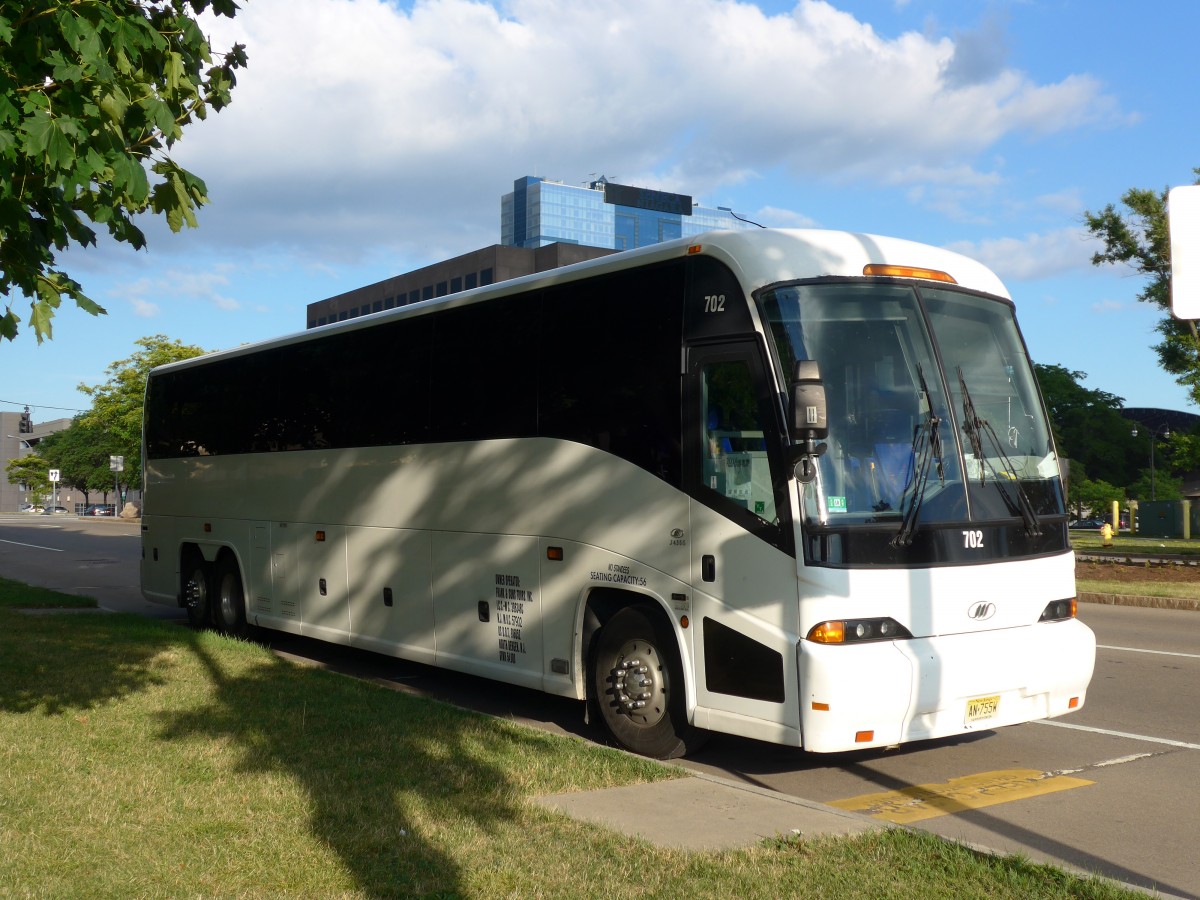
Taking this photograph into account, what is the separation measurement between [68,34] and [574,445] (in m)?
4.56

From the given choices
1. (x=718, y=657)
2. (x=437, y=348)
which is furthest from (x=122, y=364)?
(x=718, y=657)

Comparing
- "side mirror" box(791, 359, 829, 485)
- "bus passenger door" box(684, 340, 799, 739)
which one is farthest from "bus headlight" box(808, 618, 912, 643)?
"side mirror" box(791, 359, 829, 485)

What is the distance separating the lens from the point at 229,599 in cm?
1501

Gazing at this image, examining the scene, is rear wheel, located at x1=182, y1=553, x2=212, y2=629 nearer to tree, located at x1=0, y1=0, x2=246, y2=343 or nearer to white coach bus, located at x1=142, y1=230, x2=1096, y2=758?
white coach bus, located at x1=142, y1=230, x2=1096, y2=758

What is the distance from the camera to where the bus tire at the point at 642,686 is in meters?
8.05

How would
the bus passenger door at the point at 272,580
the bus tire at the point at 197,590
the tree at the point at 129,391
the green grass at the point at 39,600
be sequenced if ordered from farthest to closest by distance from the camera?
the tree at the point at 129,391 < the green grass at the point at 39,600 < the bus tire at the point at 197,590 < the bus passenger door at the point at 272,580

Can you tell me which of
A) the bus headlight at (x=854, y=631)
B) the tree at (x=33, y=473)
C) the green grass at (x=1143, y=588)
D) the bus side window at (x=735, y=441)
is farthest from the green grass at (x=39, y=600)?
the tree at (x=33, y=473)

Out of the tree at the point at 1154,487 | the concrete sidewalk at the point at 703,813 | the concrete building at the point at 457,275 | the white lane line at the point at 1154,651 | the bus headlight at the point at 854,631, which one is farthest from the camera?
the concrete building at the point at 457,275

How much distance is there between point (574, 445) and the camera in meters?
9.16

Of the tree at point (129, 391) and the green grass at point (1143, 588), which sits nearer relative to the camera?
the green grass at point (1143, 588)

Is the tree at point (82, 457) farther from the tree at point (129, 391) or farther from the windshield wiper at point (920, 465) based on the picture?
the windshield wiper at point (920, 465)

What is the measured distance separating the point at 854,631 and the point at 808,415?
1.31 m

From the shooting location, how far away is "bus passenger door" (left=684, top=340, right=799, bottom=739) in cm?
716

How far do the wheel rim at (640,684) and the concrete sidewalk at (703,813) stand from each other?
116 centimetres
